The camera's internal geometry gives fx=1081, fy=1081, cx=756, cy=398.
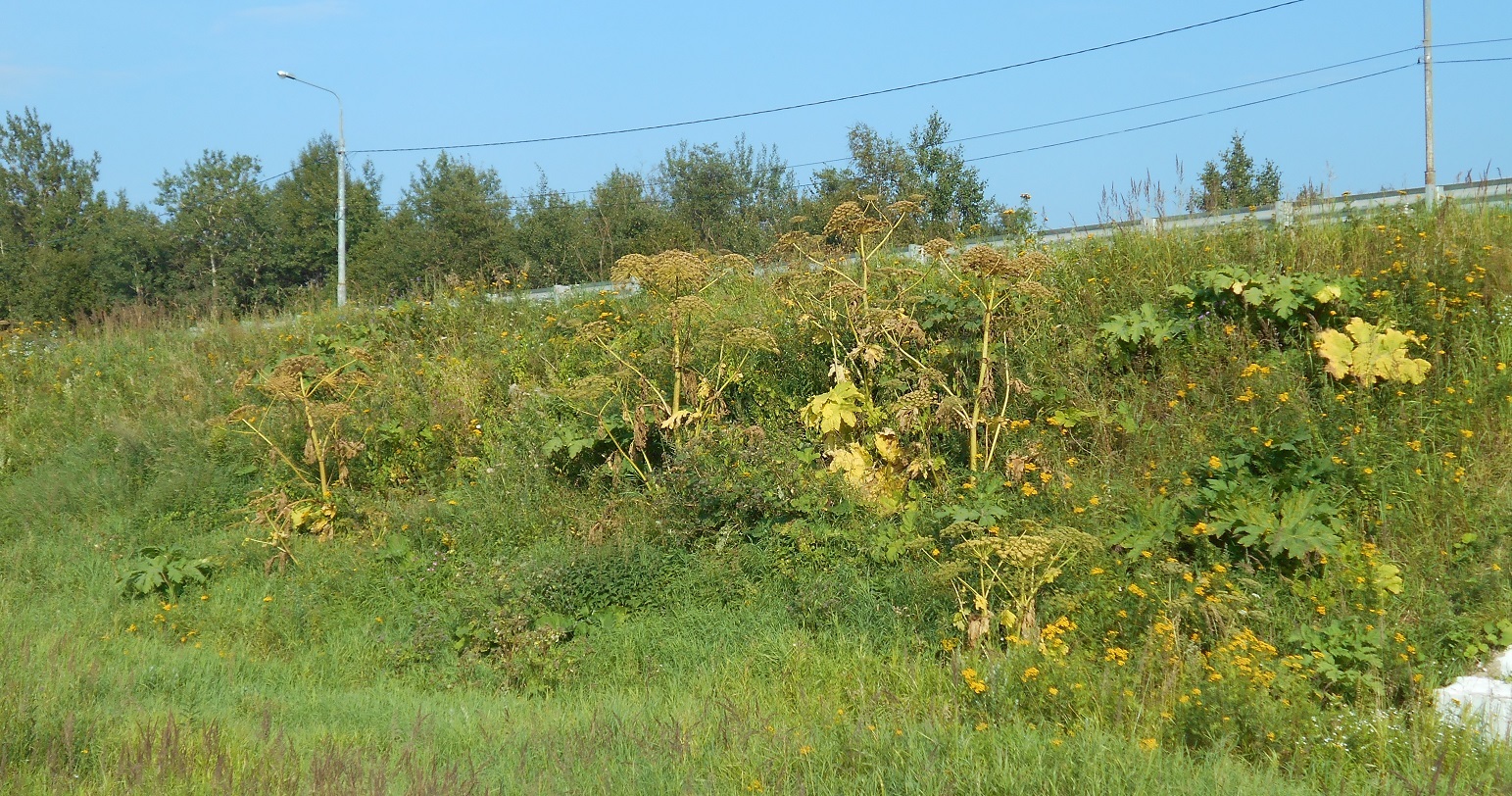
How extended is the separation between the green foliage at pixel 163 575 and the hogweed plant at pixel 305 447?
49cm

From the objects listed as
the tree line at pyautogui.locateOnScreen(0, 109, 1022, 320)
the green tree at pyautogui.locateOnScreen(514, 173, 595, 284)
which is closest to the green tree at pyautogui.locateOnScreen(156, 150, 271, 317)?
the tree line at pyautogui.locateOnScreen(0, 109, 1022, 320)

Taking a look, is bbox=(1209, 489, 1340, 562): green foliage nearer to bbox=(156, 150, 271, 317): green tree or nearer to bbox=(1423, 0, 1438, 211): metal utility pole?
bbox=(1423, 0, 1438, 211): metal utility pole

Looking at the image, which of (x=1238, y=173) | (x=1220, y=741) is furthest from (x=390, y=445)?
(x=1238, y=173)

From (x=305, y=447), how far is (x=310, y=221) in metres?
41.2

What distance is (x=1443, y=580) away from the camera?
5457 millimetres

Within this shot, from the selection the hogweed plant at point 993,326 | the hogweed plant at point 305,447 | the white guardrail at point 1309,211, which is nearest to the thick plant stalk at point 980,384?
the hogweed plant at point 993,326

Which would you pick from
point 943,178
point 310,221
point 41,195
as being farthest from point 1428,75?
point 41,195

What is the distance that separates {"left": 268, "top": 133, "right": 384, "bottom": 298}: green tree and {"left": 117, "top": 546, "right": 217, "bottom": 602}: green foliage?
126 feet

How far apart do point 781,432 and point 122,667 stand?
4297 mm

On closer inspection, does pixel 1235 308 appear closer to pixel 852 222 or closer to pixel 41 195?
pixel 852 222

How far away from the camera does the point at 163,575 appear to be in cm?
812

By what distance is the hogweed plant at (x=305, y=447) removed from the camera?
341 inches

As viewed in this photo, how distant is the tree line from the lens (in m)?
26.0

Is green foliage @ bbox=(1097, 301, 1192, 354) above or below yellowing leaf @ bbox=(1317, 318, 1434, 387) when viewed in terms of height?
above
